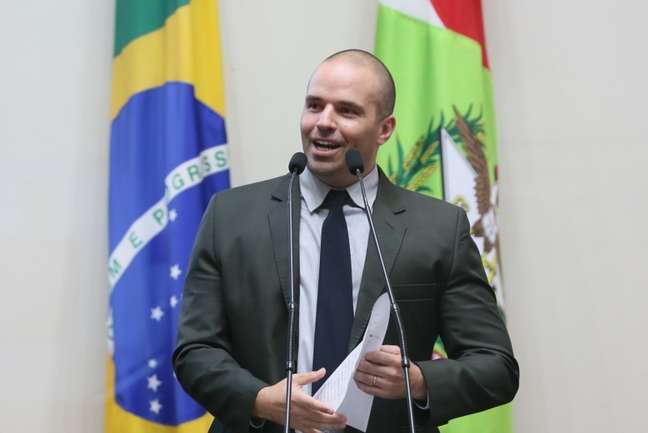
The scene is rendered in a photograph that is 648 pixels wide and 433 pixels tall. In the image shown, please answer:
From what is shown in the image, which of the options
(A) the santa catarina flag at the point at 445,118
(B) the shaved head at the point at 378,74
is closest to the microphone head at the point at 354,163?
(B) the shaved head at the point at 378,74

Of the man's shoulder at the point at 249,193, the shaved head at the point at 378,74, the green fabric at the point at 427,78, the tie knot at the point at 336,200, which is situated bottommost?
the tie knot at the point at 336,200

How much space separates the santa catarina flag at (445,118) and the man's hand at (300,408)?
5.35 ft

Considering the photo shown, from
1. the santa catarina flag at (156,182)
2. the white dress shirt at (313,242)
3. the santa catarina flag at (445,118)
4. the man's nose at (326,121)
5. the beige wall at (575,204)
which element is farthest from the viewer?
the beige wall at (575,204)

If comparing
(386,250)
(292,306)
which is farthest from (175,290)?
(292,306)

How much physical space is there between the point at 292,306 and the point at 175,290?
1612mm

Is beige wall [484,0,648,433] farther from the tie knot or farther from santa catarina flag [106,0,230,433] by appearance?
the tie knot

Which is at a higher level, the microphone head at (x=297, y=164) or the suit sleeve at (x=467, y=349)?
the microphone head at (x=297, y=164)

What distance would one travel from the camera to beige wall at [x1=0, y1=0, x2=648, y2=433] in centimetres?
343

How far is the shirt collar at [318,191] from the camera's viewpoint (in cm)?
217

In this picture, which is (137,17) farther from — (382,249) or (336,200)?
(382,249)

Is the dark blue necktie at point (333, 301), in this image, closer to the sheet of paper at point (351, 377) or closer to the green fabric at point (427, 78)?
the sheet of paper at point (351, 377)

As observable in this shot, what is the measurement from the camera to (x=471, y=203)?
3375 mm

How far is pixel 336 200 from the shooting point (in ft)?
7.14

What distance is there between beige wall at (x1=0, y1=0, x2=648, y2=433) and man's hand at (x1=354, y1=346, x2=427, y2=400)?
1.90 metres
